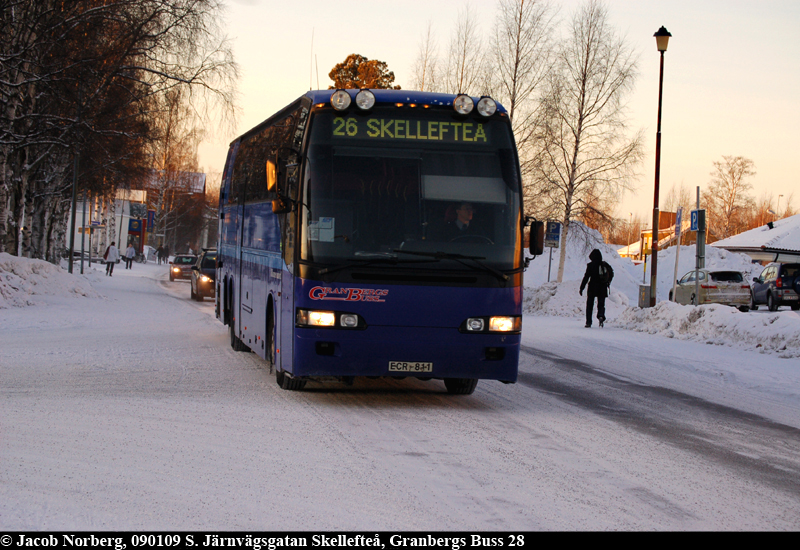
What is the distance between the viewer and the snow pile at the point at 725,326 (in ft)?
56.3

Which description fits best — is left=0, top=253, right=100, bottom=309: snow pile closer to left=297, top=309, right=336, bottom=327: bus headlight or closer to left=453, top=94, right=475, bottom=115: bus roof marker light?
left=297, top=309, right=336, bottom=327: bus headlight

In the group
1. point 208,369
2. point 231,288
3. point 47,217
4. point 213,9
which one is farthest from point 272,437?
point 47,217

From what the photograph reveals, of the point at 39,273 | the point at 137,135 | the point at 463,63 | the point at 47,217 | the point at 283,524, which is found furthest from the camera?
the point at 463,63

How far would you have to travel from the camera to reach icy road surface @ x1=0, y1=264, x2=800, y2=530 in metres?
5.35

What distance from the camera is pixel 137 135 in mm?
23953

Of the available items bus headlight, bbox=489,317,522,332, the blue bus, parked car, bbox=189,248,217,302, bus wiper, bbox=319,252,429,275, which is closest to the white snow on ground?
bus headlight, bbox=489,317,522,332

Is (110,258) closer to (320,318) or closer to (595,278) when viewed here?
(595,278)

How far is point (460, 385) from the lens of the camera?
35.1 feet

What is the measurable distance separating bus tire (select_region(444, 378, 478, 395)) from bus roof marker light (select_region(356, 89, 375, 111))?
3.27m

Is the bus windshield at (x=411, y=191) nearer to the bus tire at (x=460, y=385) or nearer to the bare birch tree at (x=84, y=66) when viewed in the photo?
the bus tire at (x=460, y=385)

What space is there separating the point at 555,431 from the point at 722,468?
1.72 metres

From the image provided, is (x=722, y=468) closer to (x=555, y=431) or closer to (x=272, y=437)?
(x=555, y=431)

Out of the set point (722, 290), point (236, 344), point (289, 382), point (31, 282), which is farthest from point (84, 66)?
point (722, 290)

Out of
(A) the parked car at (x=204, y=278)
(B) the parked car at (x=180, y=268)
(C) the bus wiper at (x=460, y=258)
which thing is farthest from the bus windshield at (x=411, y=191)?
(B) the parked car at (x=180, y=268)
